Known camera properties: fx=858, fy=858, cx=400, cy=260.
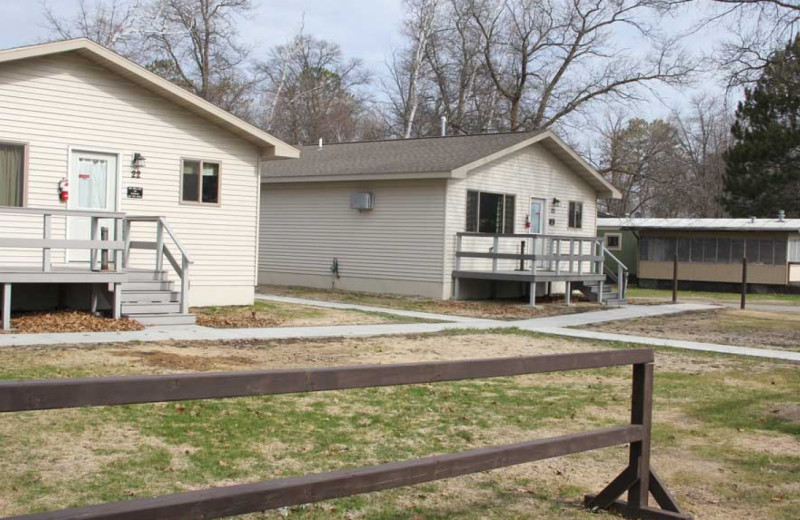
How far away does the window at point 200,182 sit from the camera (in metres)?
17.4

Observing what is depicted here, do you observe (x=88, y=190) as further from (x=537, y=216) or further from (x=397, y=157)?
Answer: (x=537, y=216)

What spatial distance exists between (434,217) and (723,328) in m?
7.77

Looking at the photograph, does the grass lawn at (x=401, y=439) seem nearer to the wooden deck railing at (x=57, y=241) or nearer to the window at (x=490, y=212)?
the wooden deck railing at (x=57, y=241)

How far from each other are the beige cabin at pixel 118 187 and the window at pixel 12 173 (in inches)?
0.7

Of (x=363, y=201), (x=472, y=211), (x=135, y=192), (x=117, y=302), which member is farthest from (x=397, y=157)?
(x=117, y=302)

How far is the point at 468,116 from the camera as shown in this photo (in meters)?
45.5

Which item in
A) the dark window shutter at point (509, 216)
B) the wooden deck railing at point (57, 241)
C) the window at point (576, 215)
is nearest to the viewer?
the wooden deck railing at point (57, 241)

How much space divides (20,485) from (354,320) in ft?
37.4

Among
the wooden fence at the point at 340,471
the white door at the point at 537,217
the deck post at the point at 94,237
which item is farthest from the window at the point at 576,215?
the wooden fence at the point at 340,471

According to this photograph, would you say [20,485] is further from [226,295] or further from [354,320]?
[226,295]

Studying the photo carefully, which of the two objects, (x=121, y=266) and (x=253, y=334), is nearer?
(x=253, y=334)

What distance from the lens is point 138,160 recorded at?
1653 cm

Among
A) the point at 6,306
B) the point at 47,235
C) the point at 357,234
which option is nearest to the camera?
the point at 6,306

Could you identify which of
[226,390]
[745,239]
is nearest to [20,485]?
[226,390]
